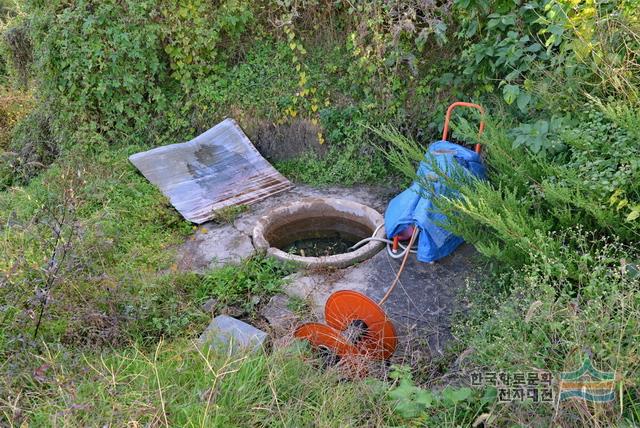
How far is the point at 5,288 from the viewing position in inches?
121

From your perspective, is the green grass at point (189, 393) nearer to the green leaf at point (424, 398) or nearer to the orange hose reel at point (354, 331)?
the green leaf at point (424, 398)

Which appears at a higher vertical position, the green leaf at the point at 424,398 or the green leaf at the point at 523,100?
the green leaf at the point at 523,100

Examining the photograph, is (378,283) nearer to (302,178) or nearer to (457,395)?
(457,395)

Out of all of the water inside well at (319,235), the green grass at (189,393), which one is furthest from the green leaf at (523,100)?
the green grass at (189,393)

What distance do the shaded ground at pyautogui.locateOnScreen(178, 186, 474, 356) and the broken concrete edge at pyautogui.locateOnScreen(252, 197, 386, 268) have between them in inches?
3.2

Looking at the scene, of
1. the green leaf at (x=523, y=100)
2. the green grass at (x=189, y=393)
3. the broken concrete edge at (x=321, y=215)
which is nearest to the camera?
the green grass at (x=189, y=393)

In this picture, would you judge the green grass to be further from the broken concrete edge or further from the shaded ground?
the broken concrete edge

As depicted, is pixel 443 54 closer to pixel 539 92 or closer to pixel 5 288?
pixel 539 92

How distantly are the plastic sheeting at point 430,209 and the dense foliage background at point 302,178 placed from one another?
250 mm

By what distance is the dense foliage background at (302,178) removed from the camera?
2.46 m

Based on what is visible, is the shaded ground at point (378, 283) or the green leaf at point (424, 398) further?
the shaded ground at point (378, 283)

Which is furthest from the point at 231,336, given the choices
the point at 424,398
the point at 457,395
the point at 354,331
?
the point at 457,395

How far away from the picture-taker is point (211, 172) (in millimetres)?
5656

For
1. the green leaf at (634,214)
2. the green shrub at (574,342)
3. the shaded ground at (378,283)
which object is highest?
the green leaf at (634,214)
